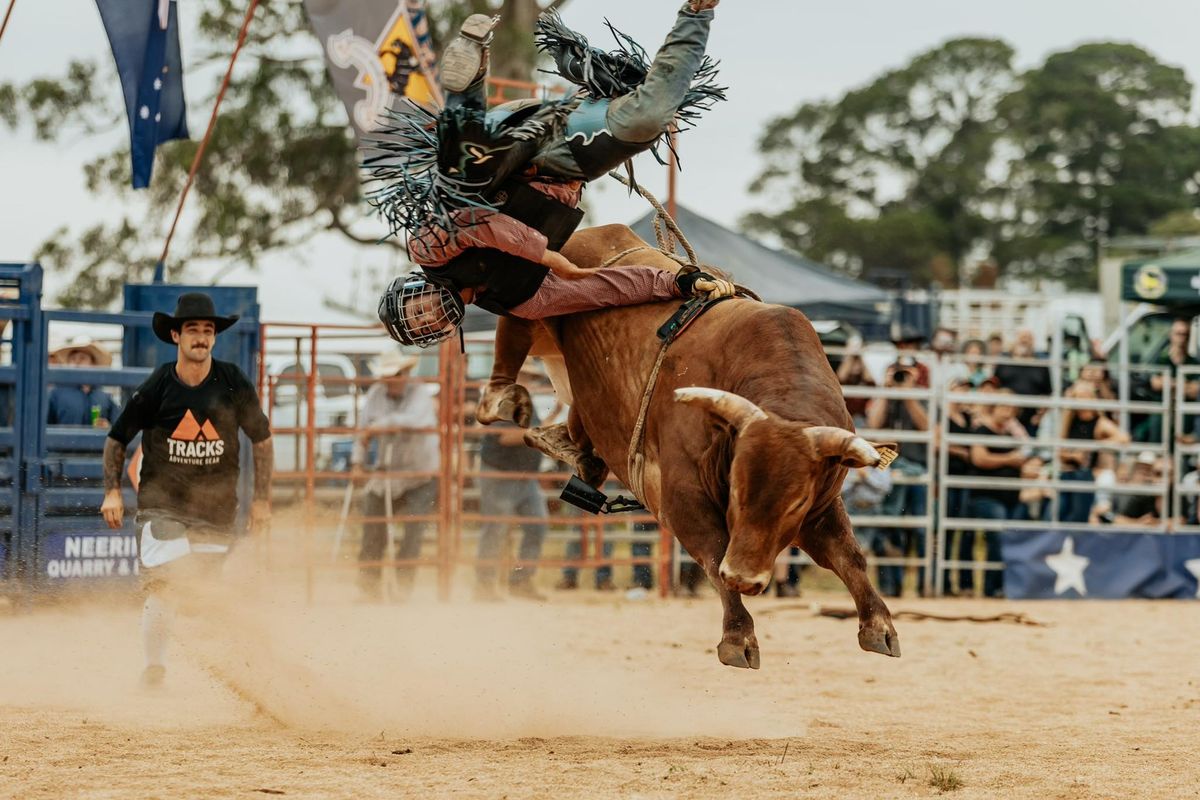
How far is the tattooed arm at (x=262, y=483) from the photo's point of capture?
24.8ft

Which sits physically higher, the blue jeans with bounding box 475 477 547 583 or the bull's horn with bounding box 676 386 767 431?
the bull's horn with bounding box 676 386 767 431

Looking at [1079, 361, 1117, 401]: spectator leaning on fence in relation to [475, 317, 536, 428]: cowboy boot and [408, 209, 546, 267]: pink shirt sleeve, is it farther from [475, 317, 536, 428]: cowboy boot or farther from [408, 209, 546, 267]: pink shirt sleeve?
[408, 209, 546, 267]: pink shirt sleeve

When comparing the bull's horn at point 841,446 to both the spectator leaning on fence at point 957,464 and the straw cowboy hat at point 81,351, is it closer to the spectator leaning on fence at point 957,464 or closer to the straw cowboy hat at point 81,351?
the straw cowboy hat at point 81,351

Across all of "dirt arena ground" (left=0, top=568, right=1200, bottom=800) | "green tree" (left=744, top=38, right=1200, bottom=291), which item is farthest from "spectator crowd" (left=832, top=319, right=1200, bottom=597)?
"green tree" (left=744, top=38, right=1200, bottom=291)

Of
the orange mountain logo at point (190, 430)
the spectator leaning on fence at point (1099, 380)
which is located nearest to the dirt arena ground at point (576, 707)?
the orange mountain logo at point (190, 430)

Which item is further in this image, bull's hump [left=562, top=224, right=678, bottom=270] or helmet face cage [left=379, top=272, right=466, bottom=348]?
bull's hump [left=562, top=224, right=678, bottom=270]

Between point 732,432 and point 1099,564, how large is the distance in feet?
27.0

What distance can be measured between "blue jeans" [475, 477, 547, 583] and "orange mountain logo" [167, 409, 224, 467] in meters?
4.54

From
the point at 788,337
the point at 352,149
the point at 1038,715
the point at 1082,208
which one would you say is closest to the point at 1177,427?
the point at 1038,715

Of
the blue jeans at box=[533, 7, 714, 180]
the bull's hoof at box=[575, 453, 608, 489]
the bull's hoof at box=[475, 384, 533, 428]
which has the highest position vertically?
the blue jeans at box=[533, 7, 714, 180]

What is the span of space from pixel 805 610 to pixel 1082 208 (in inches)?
1585

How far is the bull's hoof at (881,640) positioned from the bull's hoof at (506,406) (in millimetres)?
1972

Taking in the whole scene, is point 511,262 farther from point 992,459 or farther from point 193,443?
point 992,459

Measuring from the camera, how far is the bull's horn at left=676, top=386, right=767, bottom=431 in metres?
5.31
